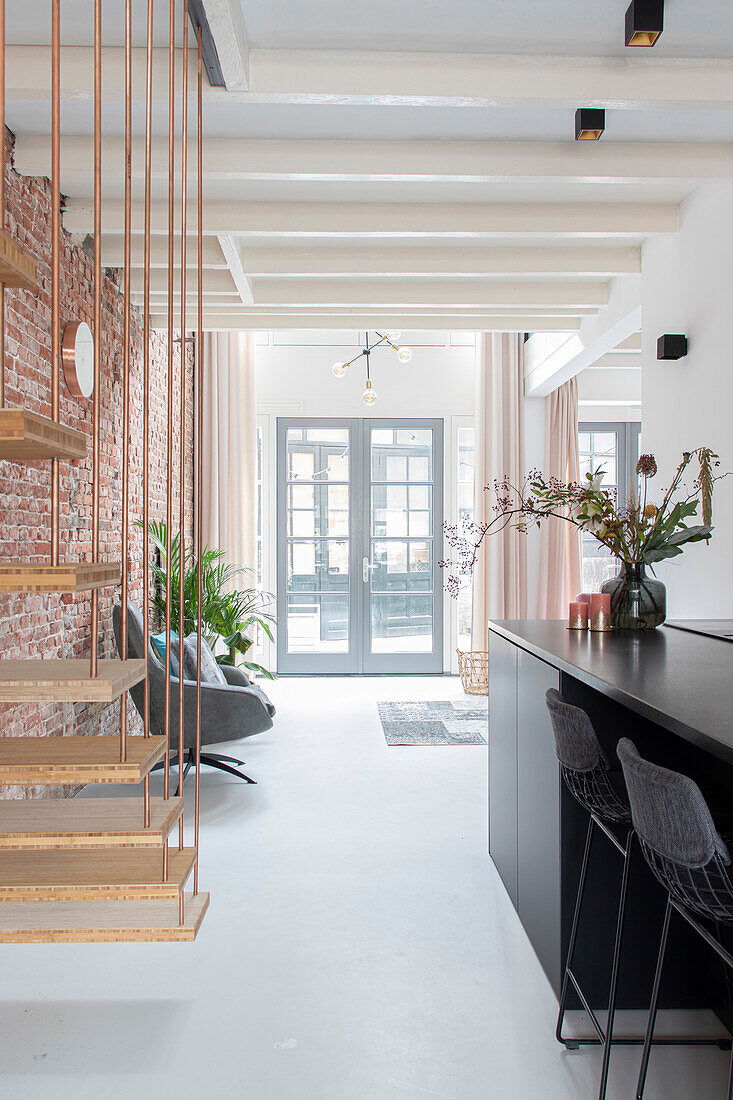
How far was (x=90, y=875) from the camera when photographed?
1333mm

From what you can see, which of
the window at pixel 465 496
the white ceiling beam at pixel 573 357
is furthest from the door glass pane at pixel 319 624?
the white ceiling beam at pixel 573 357

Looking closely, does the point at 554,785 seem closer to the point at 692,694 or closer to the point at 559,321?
the point at 692,694

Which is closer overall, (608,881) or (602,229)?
(608,881)

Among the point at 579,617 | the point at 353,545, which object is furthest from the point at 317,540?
the point at 579,617

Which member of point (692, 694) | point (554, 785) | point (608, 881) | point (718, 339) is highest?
point (718, 339)

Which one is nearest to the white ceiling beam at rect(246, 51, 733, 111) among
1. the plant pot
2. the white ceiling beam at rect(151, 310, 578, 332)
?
the plant pot

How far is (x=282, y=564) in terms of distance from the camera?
7090 mm

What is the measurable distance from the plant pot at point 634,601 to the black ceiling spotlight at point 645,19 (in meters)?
1.59

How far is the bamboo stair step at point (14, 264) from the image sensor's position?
1059 mm

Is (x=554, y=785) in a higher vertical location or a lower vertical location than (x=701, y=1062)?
higher

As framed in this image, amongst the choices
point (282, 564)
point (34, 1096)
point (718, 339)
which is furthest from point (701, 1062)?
point (282, 564)

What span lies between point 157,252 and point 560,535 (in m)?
4.08

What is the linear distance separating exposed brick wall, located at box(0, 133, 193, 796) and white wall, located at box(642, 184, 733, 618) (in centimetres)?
231

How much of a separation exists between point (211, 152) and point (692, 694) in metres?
2.65
